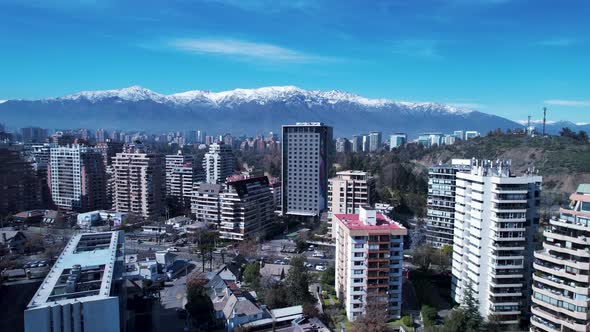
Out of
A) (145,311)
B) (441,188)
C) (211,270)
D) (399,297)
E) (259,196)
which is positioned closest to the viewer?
(399,297)

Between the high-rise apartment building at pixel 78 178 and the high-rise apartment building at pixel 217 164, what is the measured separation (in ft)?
32.9

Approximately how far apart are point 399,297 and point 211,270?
36.5 feet

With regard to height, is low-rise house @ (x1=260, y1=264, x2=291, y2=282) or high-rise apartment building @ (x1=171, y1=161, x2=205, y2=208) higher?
high-rise apartment building @ (x1=171, y1=161, x2=205, y2=208)

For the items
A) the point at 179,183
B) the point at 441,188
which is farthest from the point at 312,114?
the point at 441,188

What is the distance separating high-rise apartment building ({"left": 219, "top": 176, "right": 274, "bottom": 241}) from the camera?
97.0 ft

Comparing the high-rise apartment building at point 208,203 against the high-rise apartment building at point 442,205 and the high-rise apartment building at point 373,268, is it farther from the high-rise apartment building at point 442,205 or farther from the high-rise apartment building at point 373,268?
the high-rise apartment building at point 373,268

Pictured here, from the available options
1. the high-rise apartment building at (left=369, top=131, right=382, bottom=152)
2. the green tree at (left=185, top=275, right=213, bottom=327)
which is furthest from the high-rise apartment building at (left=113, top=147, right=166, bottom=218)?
the high-rise apartment building at (left=369, top=131, right=382, bottom=152)

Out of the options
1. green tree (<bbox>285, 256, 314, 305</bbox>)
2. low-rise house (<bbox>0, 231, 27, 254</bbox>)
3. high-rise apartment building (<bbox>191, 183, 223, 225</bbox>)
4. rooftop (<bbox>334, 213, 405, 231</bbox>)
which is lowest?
low-rise house (<bbox>0, 231, 27, 254</bbox>)

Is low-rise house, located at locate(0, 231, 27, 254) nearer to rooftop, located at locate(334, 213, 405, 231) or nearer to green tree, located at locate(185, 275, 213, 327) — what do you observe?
green tree, located at locate(185, 275, 213, 327)

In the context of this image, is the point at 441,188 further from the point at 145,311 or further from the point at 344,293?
the point at 145,311

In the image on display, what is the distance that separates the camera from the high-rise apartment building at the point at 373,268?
17.1 metres

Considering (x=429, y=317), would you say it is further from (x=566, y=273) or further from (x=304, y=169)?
(x=304, y=169)

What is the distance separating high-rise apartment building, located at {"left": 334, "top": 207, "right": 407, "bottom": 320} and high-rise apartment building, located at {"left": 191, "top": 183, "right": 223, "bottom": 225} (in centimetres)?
1561

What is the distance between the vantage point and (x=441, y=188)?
2630cm
